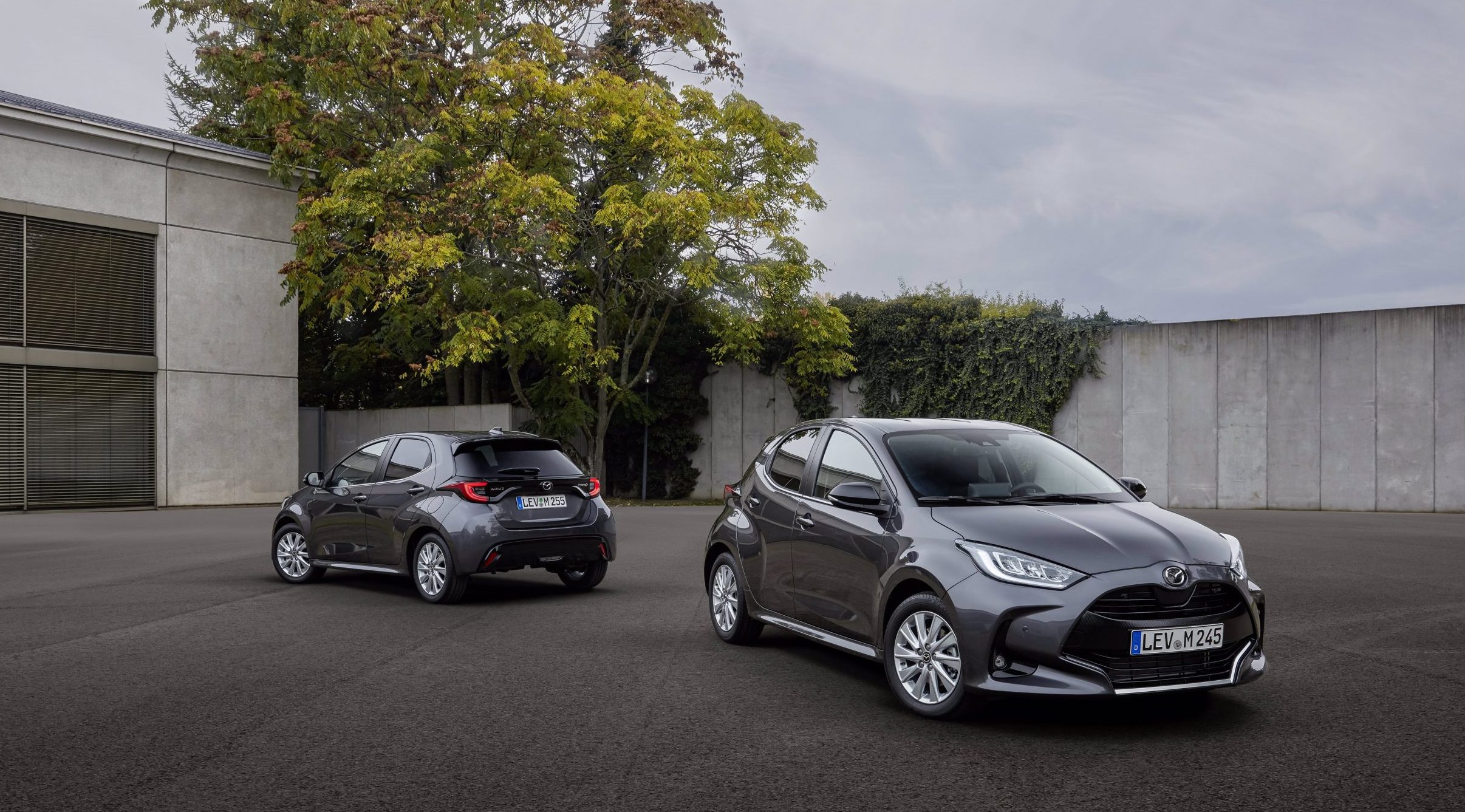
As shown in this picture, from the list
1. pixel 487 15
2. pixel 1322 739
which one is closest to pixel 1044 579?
pixel 1322 739

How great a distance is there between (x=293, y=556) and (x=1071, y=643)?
9189 mm

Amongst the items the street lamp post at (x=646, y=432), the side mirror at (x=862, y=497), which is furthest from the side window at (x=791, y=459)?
the street lamp post at (x=646, y=432)

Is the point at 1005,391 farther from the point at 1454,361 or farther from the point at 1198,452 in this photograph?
the point at 1454,361

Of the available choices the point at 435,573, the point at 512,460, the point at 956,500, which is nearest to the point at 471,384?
the point at 512,460

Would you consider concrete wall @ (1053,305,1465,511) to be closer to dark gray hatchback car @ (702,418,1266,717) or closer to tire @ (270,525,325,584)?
tire @ (270,525,325,584)

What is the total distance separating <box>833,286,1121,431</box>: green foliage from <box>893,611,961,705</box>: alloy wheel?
20.6 m

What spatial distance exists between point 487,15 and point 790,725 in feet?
82.1

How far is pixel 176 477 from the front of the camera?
2762 cm

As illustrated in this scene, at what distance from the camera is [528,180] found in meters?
25.5

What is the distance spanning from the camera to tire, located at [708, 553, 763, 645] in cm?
832

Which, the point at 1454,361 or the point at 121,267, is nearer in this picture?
the point at 1454,361

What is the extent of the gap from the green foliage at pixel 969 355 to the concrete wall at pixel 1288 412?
57cm

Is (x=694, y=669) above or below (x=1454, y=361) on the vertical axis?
below

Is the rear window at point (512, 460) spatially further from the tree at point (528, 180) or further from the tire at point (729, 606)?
the tree at point (528, 180)
